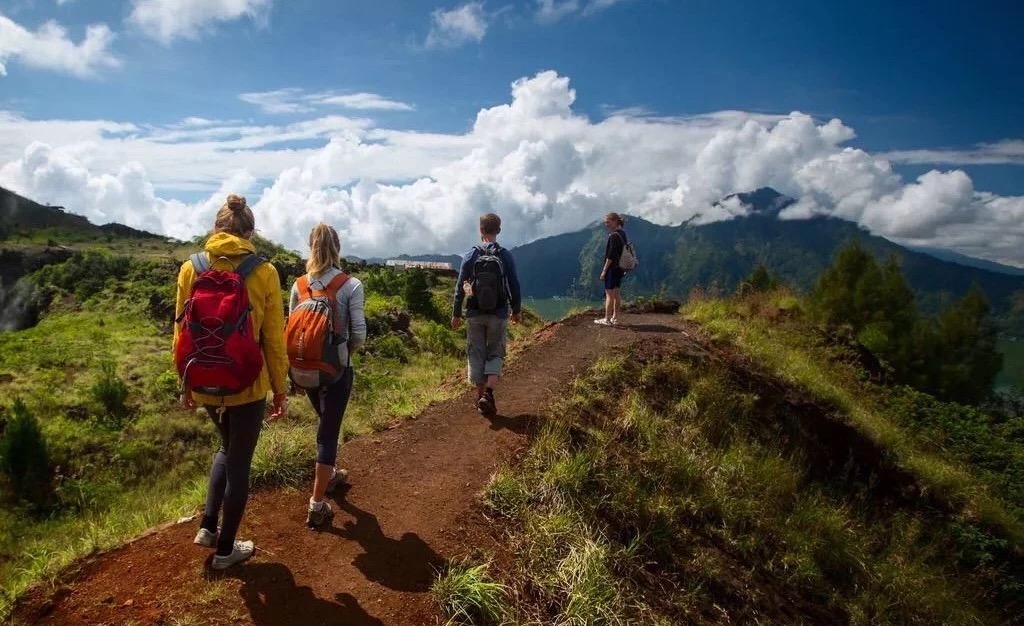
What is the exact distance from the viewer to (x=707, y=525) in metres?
5.99

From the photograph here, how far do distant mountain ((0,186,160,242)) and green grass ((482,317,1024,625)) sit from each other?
41.7 meters

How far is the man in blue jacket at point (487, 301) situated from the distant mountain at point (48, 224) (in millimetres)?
40647

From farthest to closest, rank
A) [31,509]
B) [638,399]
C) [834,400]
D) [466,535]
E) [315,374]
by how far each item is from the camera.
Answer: [834,400] < [31,509] < [638,399] < [466,535] < [315,374]

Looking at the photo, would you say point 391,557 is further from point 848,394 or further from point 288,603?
point 848,394

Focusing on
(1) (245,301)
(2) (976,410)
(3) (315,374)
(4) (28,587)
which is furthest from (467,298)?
(2) (976,410)

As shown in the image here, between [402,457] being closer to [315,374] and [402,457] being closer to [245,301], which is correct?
[315,374]

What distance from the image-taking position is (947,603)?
22.3 feet

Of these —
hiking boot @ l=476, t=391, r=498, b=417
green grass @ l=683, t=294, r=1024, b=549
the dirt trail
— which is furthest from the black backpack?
green grass @ l=683, t=294, r=1024, b=549

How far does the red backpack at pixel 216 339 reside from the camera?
3514 millimetres

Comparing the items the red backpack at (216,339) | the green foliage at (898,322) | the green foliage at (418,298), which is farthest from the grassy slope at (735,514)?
the green foliage at (898,322)

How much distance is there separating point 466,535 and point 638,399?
3.82 m

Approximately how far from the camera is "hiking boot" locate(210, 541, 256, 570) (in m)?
4.07

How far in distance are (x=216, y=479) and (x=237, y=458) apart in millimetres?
406

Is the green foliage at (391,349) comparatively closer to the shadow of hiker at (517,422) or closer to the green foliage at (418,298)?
the green foliage at (418,298)
